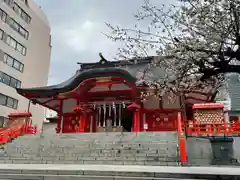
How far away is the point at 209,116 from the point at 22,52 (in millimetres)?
24716

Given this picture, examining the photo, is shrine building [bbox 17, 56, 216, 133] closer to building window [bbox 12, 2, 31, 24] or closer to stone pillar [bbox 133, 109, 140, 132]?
stone pillar [bbox 133, 109, 140, 132]

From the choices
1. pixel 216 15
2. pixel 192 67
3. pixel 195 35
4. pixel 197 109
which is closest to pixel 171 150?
pixel 197 109

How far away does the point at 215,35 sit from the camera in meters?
6.21

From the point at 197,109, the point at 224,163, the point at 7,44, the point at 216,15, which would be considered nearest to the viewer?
the point at 216,15

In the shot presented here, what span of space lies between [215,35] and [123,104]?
33.6 feet

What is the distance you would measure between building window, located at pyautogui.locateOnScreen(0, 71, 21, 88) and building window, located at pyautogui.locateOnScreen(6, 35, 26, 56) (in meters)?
3.76

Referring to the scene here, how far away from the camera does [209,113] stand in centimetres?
1173

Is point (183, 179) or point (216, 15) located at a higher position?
point (216, 15)

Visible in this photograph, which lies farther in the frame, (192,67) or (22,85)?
(22,85)

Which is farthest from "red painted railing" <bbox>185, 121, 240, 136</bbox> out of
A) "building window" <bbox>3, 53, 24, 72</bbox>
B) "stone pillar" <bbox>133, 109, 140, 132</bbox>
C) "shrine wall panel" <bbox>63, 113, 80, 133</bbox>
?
"building window" <bbox>3, 53, 24, 72</bbox>

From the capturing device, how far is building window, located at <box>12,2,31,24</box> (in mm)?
28016

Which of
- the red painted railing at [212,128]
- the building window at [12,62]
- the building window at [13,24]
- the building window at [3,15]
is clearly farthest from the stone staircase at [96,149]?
the building window at [13,24]

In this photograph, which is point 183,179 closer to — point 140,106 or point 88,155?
point 88,155

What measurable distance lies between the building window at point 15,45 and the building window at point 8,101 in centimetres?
613
